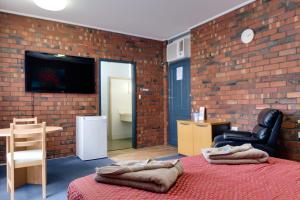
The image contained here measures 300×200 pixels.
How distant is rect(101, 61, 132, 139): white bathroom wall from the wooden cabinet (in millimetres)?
2393

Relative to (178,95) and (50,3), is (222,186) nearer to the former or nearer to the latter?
(50,3)

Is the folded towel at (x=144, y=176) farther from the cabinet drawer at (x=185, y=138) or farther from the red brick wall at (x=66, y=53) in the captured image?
the red brick wall at (x=66, y=53)

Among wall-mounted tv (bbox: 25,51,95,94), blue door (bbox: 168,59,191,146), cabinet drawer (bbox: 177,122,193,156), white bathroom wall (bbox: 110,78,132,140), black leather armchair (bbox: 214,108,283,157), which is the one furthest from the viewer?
white bathroom wall (bbox: 110,78,132,140)

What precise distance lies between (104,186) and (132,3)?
3.01 metres

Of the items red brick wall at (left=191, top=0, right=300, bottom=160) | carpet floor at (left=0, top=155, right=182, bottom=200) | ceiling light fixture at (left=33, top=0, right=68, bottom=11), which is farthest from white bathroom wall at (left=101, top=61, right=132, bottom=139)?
ceiling light fixture at (left=33, top=0, right=68, bottom=11)

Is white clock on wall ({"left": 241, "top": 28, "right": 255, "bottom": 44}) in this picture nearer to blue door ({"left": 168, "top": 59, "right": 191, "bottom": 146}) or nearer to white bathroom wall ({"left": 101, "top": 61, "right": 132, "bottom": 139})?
blue door ({"left": 168, "top": 59, "right": 191, "bottom": 146})

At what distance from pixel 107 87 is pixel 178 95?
1995 mm

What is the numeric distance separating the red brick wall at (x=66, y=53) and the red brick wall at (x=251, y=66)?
1154 millimetres

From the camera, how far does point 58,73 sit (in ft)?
A: 13.8

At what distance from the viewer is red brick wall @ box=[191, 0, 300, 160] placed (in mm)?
2996

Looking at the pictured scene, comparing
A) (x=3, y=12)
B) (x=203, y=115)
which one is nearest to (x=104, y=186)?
(x=203, y=115)

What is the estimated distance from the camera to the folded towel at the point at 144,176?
116 cm

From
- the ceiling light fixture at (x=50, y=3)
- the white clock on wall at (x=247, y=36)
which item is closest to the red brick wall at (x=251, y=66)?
the white clock on wall at (x=247, y=36)

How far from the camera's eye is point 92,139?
4098mm
